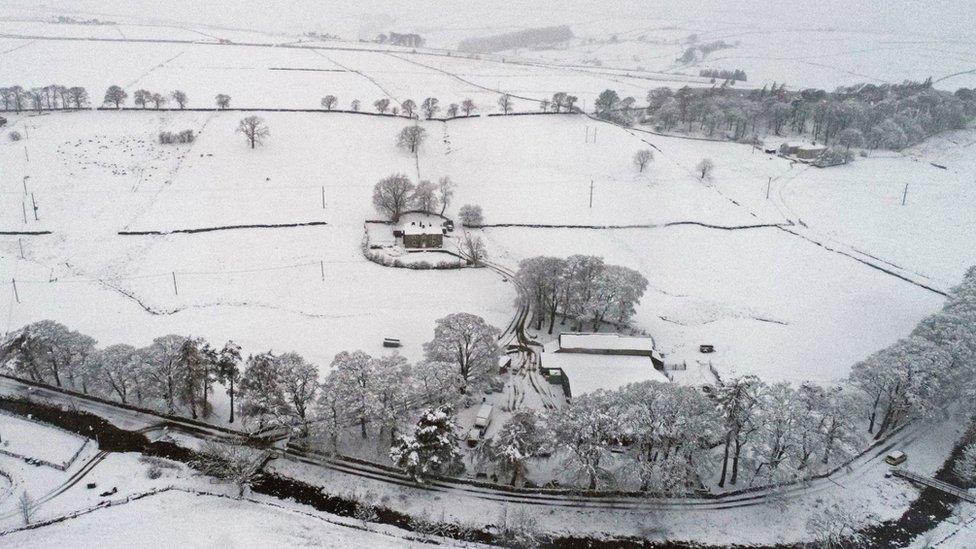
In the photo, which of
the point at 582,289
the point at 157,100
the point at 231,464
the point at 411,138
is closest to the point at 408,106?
the point at 411,138

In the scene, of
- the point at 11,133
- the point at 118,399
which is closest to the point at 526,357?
the point at 118,399

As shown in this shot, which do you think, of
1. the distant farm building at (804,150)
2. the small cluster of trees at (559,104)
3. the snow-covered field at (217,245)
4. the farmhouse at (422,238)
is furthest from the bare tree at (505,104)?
the distant farm building at (804,150)

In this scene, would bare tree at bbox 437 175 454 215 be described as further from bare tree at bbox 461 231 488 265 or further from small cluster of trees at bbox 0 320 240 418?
small cluster of trees at bbox 0 320 240 418

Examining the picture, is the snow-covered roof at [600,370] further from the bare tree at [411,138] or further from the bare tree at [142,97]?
the bare tree at [142,97]

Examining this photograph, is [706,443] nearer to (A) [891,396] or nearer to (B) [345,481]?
(A) [891,396]

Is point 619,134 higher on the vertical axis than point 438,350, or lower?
higher

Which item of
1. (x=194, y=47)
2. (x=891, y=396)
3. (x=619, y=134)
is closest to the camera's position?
(x=891, y=396)
